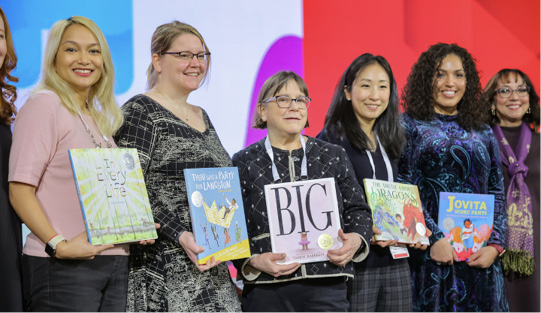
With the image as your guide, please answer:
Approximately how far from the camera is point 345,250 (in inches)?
91.3

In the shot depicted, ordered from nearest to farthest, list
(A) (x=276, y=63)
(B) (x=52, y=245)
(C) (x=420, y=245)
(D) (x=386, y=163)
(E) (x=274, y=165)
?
(B) (x=52, y=245), (E) (x=274, y=165), (C) (x=420, y=245), (D) (x=386, y=163), (A) (x=276, y=63)

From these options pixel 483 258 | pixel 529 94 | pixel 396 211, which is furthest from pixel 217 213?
pixel 529 94

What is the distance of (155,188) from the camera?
221 centimetres

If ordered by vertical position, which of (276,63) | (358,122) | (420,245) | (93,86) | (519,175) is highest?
(276,63)

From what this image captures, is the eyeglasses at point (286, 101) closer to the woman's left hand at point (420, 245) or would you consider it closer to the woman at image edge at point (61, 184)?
the woman at image edge at point (61, 184)

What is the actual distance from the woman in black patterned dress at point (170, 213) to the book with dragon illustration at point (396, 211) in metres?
0.75

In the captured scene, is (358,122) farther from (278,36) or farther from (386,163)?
(278,36)

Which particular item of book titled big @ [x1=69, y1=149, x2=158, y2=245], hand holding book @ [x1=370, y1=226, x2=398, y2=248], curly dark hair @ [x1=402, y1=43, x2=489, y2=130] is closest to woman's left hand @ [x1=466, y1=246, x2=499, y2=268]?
hand holding book @ [x1=370, y1=226, x2=398, y2=248]

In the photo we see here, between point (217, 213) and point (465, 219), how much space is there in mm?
1380

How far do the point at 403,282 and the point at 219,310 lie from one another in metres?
0.93

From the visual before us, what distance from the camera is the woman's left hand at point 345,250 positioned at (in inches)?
91.0

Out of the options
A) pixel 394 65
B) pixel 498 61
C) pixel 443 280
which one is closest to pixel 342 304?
pixel 443 280

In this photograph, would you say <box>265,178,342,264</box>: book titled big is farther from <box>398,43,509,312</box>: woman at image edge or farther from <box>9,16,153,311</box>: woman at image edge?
<box>398,43,509,312</box>: woman at image edge

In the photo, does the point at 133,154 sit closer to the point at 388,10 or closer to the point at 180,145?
the point at 180,145
